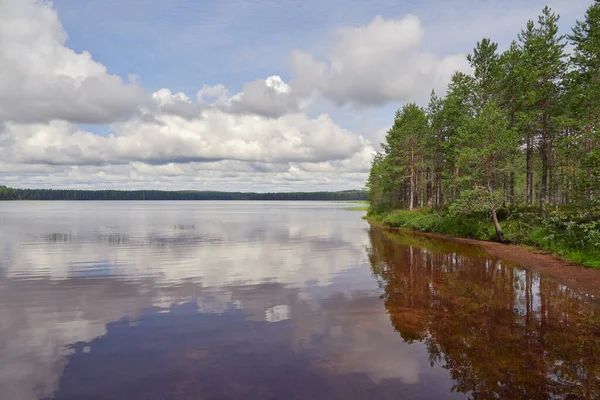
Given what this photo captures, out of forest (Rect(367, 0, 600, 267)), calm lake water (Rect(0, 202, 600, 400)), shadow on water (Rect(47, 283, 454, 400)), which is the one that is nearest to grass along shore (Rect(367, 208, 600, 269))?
forest (Rect(367, 0, 600, 267))

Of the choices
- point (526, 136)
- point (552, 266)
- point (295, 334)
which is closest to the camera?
point (295, 334)

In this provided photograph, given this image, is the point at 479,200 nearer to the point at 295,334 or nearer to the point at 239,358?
the point at 295,334

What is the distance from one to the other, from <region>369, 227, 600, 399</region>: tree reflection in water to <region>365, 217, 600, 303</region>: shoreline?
79cm

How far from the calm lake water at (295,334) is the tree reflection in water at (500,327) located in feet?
0.16

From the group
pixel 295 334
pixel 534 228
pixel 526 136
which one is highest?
pixel 526 136

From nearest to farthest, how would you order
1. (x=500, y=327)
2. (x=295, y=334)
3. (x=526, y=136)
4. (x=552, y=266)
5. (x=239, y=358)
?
1. (x=239, y=358)
2. (x=295, y=334)
3. (x=500, y=327)
4. (x=552, y=266)
5. (x=526, y=136)

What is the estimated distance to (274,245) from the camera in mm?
34312

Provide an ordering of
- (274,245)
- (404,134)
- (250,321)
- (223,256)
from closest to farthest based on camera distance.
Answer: (250,321) → (223,256) → (274,245) → (404,134)

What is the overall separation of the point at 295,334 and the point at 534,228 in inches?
1099

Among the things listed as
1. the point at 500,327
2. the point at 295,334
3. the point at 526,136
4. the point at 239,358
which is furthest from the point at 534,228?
the point at 239,358

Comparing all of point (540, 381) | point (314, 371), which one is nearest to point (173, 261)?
point (314, 371)

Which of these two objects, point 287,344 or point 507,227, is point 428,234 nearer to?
point 507,227

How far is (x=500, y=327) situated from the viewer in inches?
452

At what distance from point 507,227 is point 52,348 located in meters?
35.9
